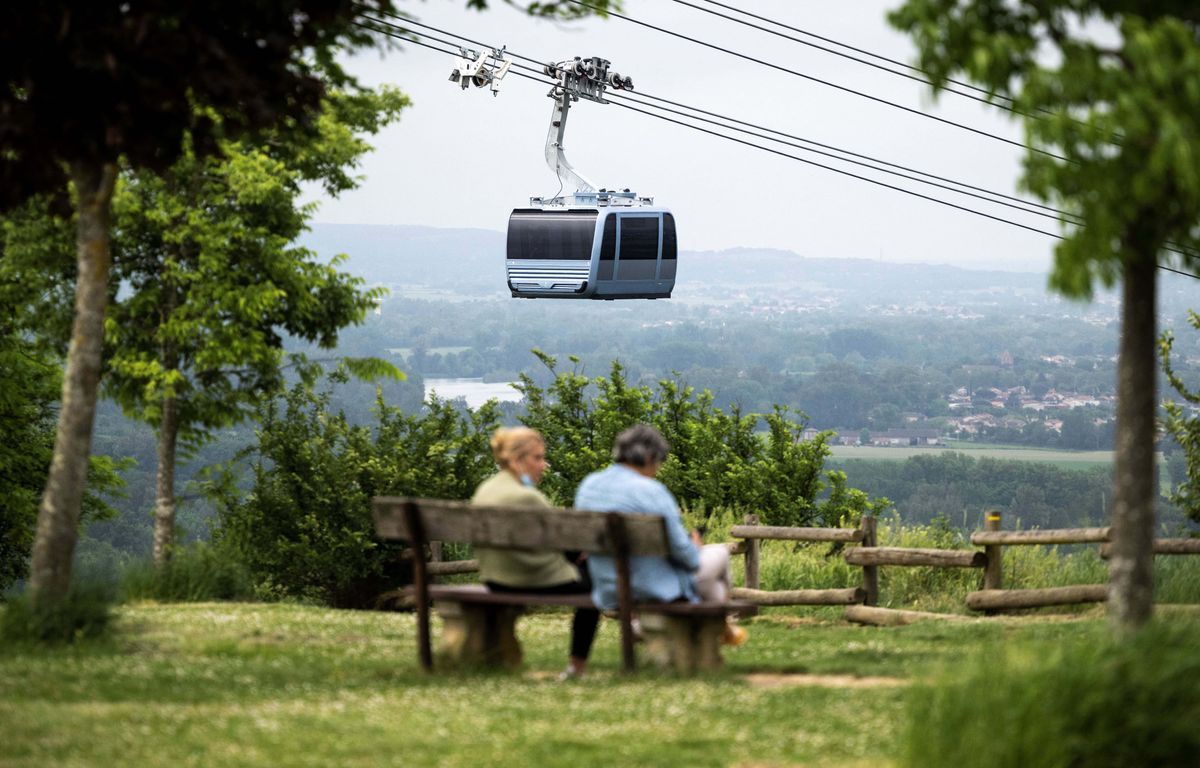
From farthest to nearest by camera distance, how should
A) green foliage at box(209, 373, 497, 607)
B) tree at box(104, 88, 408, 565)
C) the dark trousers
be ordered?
green foliage at box(209, 373, 497, 607), tree at box(104, 88, 408, 565), the dark trousers

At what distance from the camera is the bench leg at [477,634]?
9.30 meters

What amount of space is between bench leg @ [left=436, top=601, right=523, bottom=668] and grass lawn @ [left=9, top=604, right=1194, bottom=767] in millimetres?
187

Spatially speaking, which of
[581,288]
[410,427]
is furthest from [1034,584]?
[581,288]

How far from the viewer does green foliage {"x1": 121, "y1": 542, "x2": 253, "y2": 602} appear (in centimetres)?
1522

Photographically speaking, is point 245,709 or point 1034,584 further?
point 1034,584

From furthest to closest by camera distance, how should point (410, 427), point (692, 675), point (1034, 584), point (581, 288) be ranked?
point (581, 288) < point (410, 427) < point (1034, 584) < point (692, 675)

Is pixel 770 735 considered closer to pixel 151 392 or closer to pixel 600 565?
pixel 600 565

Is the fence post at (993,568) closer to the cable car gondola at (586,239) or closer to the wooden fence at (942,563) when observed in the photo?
the wooden fence at (942,563)

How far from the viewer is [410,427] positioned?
80.6 ft

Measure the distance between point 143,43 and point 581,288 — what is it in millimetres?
28356

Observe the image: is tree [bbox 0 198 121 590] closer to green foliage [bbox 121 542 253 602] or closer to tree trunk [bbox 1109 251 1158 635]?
green foliage [bbox 121 542 253 602]

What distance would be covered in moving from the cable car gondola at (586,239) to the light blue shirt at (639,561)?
92.5 ft

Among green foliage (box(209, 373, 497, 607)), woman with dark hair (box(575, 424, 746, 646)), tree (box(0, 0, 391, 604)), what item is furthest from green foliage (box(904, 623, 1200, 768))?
green foliage (box(209, 373, 497, 607))

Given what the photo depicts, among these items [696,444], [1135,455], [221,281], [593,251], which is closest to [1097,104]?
[1135,455]
